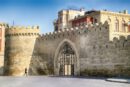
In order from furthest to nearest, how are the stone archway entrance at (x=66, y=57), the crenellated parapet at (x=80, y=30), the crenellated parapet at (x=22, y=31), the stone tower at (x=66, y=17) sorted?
the stone tower at (x=66, y=17)
the crenellated parapet at (x=22, y=31)
the stone archway entrance at (x=66, y=57)
the crenellated parapet at (x=80, y=30)

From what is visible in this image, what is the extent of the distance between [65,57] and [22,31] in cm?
754

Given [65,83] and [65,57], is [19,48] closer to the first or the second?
[65,57]

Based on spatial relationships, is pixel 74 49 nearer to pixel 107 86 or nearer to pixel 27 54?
pixel 27 54

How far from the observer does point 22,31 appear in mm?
45531

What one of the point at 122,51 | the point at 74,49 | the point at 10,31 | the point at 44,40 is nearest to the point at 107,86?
the point at 122,51

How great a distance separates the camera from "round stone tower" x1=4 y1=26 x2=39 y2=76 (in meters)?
45.1

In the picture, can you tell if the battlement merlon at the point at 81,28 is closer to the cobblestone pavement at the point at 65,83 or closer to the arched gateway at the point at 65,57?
the arched gateway at the point at 65,57

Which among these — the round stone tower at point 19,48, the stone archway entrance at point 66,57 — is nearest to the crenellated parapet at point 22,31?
the round stone tower at point 19,48

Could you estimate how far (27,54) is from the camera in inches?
1780

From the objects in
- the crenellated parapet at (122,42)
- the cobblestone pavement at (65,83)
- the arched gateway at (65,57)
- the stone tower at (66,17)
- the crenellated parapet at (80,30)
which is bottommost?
the cobblestone pavement at (65,83)

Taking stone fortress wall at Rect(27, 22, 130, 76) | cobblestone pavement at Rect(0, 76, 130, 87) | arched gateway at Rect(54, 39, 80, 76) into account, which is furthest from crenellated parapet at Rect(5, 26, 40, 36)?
cobblestone pavement at Rect(0, 76, 130, 87)

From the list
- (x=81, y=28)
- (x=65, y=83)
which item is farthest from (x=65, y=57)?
(x=65, y=83)

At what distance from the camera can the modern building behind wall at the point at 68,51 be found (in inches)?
1321

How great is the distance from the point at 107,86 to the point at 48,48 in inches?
876
